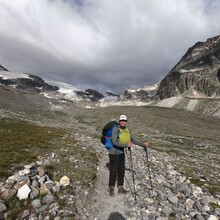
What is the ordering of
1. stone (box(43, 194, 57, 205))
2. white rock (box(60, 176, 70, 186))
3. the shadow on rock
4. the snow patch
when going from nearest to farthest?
the shadow on rock
stone (box(43, 194, 57, 205))
white rock (box(60, 176, 70, 186))
the snow patch

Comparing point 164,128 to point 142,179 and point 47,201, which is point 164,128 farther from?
point 47,201

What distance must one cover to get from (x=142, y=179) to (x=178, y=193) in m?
2.71

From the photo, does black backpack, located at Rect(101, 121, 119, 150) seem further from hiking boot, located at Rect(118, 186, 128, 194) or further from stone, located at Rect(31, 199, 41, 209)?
stone, located at Rect(31, 199, 41, 209)

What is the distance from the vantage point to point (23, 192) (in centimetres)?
1146

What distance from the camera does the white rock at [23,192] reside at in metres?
11.3

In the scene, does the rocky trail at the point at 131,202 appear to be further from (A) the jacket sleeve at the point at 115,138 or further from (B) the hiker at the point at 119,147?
(A) the jacket sleeve at the point at 115,138

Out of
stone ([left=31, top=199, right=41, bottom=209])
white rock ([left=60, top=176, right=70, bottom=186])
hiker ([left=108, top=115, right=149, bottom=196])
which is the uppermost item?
hiker ([left=108, top=115, right=149, bottom=196])

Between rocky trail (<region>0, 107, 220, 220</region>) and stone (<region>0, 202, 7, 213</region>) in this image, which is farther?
rocky trail (<region>0, 107, 220, 220</region>)

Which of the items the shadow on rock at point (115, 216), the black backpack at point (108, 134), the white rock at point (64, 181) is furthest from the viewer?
the white rock at point (64, 181)

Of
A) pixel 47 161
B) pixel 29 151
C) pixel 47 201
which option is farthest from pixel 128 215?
pixel 29 151

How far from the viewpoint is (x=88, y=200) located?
1234 cm

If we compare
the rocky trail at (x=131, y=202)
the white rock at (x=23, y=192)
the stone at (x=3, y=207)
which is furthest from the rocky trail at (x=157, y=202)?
the stone at (x=3, y=207)

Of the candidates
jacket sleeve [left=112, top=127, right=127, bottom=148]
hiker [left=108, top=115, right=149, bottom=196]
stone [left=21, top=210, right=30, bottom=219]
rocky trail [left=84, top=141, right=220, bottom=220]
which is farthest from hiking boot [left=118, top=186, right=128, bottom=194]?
stone [left=21, top=210, right=30, bottom=219]

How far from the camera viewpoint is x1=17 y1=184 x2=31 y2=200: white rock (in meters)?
11.3
